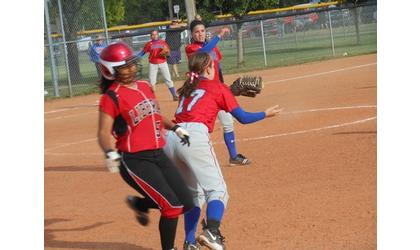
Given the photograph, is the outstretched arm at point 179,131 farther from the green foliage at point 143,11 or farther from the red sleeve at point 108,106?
the green foliage at point 143,11

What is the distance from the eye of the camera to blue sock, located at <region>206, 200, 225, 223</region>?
6.40 m

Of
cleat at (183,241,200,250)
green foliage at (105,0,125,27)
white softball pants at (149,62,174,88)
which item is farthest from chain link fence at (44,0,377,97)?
green foliage at (105,0,125,27)

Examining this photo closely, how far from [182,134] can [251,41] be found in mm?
27690

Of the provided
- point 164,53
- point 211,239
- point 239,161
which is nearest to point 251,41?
point 164,53

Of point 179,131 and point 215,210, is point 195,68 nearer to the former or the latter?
point 179,131

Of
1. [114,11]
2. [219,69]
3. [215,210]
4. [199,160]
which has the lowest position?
[114,11]

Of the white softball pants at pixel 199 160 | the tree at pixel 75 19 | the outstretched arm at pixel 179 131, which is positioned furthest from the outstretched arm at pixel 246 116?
the tree at pixel 75 19

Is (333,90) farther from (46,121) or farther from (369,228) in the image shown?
(369,228)

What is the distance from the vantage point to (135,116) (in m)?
6.12

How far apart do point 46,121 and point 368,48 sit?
15886 millimetres

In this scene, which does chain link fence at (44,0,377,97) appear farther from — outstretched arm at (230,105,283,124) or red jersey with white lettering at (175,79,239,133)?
outstretched arm at (230,105,283,124)

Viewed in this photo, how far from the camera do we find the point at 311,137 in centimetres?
1259
